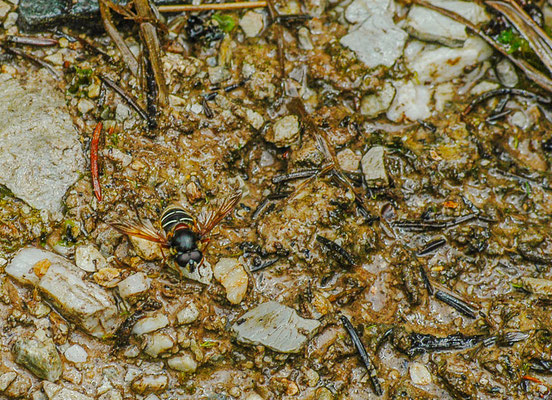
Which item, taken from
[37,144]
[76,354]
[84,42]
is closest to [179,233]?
[76,354]

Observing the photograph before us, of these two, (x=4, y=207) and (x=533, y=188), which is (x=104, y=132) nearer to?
(x=4, y=207)

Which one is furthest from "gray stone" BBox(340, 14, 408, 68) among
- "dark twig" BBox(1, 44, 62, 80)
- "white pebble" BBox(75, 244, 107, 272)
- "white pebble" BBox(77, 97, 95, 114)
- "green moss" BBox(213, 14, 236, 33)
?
"white pebble" BBox(75, 244, 107, 272)

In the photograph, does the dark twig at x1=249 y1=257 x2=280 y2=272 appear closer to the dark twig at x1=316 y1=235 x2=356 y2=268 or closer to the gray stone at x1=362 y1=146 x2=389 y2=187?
the dark twig at x1=316 y1=235 x2=356 y2=268

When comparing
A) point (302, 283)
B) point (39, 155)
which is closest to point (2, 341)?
point (39, 155)

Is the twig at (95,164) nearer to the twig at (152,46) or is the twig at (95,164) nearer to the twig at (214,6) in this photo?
the twig at (152,46)

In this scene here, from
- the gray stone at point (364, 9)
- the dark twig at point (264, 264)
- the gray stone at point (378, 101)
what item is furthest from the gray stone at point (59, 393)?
the gray stone at point (364, 9)
